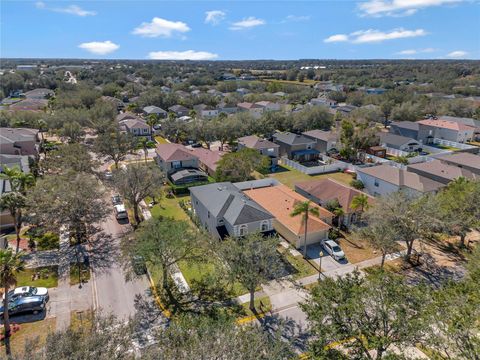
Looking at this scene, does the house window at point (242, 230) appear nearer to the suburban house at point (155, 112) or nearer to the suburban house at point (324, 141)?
the suburban house at point (324, 141)

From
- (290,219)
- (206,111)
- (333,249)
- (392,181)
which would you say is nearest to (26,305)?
(290,219)

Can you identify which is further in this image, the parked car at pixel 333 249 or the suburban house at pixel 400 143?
the suburban house at pixel 400 143

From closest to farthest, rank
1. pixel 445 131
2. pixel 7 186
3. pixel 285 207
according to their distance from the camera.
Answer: pixel 285 207 < pixel 7 186 < pixel 445 131

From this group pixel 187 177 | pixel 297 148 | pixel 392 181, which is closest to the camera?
pixel 392 181

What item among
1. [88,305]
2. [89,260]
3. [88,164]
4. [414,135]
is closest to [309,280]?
[88,305]

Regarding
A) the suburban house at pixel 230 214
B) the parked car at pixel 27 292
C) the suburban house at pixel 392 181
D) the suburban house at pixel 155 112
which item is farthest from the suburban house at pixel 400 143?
the parked car at pixel 27 292

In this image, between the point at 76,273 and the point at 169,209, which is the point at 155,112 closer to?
the point at 169,209

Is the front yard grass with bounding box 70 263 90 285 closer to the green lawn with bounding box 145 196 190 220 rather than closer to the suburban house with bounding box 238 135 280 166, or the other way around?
the green lawn with bounding box 145 196 190 220
